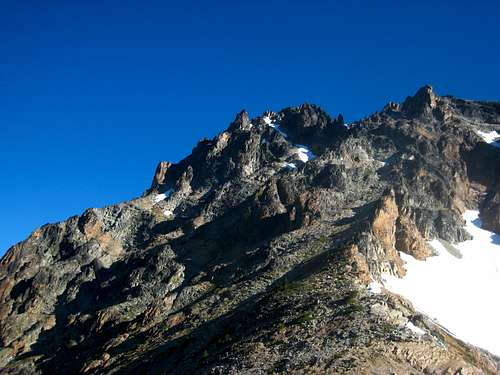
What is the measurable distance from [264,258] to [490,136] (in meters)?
122

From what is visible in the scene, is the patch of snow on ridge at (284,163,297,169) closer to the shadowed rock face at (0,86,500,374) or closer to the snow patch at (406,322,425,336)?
the shadowed rock face at (0,86,500,374)

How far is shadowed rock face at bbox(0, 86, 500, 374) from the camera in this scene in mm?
58906

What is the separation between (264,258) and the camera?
97125 millimetres

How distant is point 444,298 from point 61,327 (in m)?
70.0

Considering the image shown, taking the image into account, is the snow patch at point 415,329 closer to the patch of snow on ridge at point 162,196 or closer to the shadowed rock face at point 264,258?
the shadowed rock face at point 264,258

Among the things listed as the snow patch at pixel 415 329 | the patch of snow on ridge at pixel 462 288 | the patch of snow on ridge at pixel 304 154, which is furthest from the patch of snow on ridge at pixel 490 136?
the snow patch at pixel 415 329

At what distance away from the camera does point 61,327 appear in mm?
105250

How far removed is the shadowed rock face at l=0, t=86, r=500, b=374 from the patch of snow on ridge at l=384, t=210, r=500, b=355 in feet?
12.5

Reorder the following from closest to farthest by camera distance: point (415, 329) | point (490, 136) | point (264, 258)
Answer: point (415, 329) → point (264, 258) → point (490, 136)

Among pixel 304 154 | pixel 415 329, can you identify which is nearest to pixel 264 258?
pixel 415 329

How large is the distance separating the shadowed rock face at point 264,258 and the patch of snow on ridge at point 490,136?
614 cm

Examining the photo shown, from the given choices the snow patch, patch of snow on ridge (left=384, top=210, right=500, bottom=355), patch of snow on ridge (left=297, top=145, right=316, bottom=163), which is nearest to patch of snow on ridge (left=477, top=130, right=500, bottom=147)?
patch of snow on ridge (left=384, top=210, right=500, bottom=355)

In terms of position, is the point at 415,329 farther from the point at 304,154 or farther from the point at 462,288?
the point at 304,154

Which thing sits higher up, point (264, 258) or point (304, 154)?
point (304, 154)
